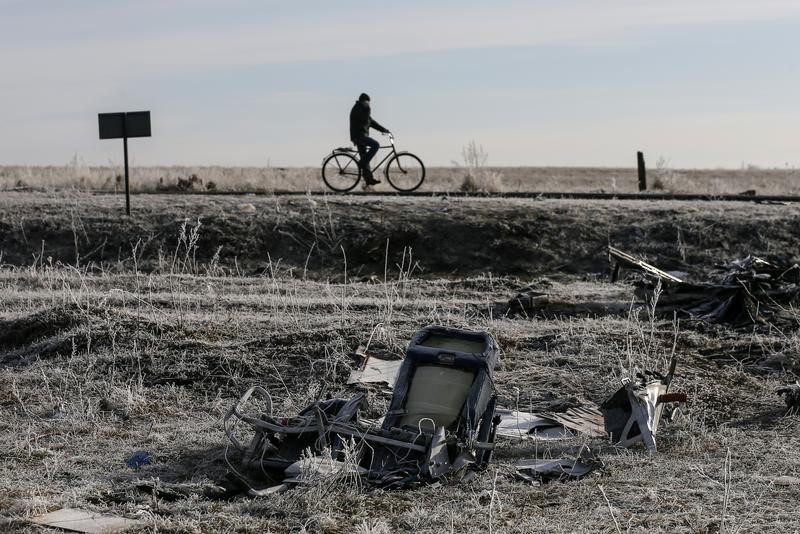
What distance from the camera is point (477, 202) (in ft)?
60.0

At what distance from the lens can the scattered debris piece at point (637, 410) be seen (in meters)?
6.58

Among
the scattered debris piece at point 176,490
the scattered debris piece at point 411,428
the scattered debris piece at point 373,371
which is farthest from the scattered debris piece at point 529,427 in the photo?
the scattered debris piece at point 176,490

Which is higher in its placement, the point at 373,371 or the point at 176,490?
the point at 373,371

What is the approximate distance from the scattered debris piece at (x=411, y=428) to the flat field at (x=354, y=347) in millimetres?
168

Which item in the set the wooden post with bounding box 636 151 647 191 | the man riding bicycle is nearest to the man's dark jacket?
the man riding bicycle

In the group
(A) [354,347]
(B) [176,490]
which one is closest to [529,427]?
(A) [354,347]

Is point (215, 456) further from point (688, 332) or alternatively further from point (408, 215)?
point (408, 215)

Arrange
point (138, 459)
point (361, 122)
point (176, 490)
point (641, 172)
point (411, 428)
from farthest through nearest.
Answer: point (641, 172) → point (361, 122) → point (138, 459) → point (411, 428) → point (176, 490)

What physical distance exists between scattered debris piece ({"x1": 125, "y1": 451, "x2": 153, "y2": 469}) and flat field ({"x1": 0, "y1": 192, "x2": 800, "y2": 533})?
0.06 m

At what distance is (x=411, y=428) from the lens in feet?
19.7

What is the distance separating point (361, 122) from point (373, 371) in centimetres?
1224

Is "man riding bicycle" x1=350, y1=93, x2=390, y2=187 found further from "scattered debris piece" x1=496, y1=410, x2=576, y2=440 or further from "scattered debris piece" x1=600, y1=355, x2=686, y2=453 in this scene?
"scattered debris piece" x1=600, y1=355, x2=686, y2=453

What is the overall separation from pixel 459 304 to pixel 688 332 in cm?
274

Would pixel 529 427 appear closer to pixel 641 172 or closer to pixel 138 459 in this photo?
pixel 138 459
